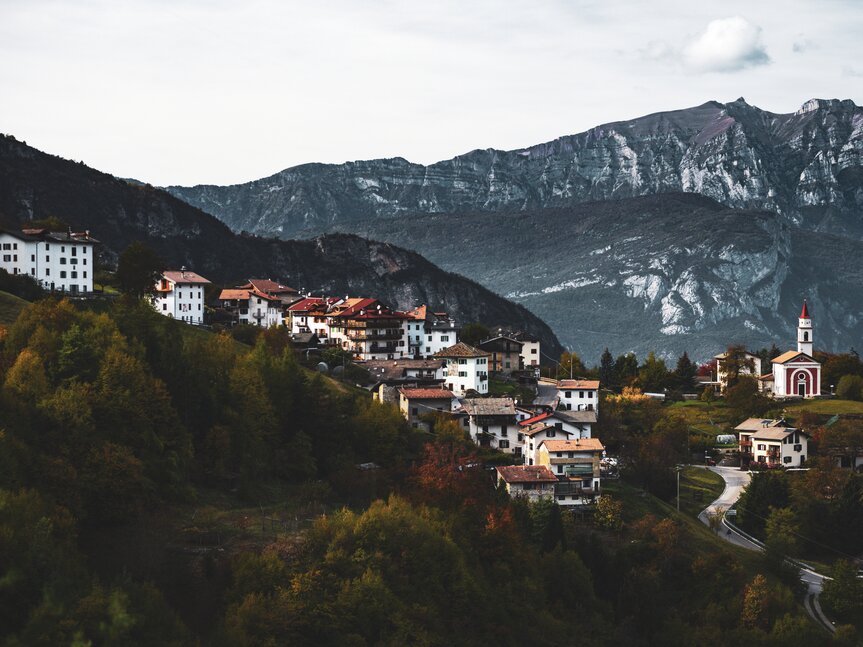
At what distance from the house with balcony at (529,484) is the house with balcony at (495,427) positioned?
10.7m

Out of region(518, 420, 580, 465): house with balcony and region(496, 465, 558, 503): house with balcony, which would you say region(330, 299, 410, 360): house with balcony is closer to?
region(518, 420, 580, 465): house with balcony

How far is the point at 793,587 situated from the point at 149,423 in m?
38.4

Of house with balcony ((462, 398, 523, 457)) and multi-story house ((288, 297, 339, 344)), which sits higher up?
multi-story house ((288, 297, 339, 344))

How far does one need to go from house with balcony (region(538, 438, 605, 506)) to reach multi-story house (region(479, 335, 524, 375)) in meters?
36.3

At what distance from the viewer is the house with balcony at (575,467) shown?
75.4 meters

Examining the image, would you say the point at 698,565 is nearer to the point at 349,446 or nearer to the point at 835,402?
the point at 349,446

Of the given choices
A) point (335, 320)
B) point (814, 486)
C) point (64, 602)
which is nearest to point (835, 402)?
point (814, 486)

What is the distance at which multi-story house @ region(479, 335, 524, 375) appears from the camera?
115 m

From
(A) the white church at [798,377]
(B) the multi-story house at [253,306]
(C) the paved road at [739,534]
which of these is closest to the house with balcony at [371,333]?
(B) the multi-story house at [253,306]

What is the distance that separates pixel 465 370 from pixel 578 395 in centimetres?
950

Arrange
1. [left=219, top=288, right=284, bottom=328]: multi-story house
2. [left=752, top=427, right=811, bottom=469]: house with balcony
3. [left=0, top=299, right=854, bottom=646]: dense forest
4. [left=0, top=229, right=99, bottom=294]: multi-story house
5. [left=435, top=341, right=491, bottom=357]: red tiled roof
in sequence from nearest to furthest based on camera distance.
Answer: [left=0, top=299, right=854, bottom=646]: dense forest → [left=0, top=229, right=99, bottom=294]: multi-story house → [left=752, top=427, right=811, bottom=469]: house with balcony → [left=435, top=341, right=491, bottom=357]: red tiled roof → [left=219, top=288, right=284, bottom=328]: multi-story house

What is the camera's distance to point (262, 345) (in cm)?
7994

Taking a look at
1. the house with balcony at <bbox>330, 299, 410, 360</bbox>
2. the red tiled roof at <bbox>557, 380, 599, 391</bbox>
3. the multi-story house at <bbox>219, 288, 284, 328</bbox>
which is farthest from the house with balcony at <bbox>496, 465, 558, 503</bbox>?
the multi-story house at <bbox>219, 288, 284, 328</bbox>

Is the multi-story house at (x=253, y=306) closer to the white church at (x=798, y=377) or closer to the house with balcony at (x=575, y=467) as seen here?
the house with balcony at (x=575, y=467)
